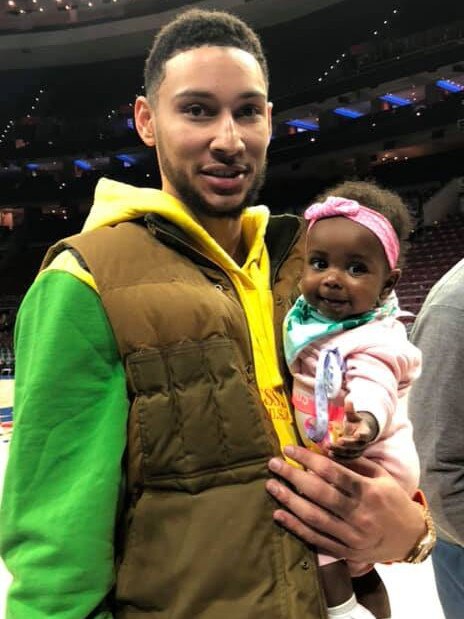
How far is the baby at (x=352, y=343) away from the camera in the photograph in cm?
94

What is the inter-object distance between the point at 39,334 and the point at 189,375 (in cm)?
21

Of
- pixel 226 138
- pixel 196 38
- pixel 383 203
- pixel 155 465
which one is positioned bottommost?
pixel 155 465

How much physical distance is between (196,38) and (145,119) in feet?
0.59

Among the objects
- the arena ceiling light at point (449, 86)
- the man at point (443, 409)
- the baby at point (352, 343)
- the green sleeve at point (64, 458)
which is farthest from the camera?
the arena ceiling light at point (449, 86)

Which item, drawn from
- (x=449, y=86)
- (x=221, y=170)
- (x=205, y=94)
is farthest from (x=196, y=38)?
(x=449, y=86)

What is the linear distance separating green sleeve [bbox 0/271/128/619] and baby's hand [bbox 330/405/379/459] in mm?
285

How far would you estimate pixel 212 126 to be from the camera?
1.02m

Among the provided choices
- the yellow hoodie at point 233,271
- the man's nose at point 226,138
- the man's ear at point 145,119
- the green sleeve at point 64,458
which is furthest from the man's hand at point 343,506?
the man's ear at point 145,119

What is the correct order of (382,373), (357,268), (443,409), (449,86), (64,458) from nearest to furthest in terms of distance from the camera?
(64,458)
(382,373)
(357,268)
(443,409)
(449,86)

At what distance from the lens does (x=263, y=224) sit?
120cm

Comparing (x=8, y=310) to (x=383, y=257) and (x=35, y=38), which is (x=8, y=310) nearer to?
(x=35, y=38)

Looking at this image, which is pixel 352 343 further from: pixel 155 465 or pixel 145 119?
pixel 145 119

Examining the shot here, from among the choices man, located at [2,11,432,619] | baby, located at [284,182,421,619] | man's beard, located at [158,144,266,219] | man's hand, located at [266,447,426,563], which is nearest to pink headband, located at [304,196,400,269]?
baby, located at [284,182,421,619]

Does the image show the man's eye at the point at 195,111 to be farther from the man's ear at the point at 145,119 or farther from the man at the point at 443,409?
the man at the point at 443,409
